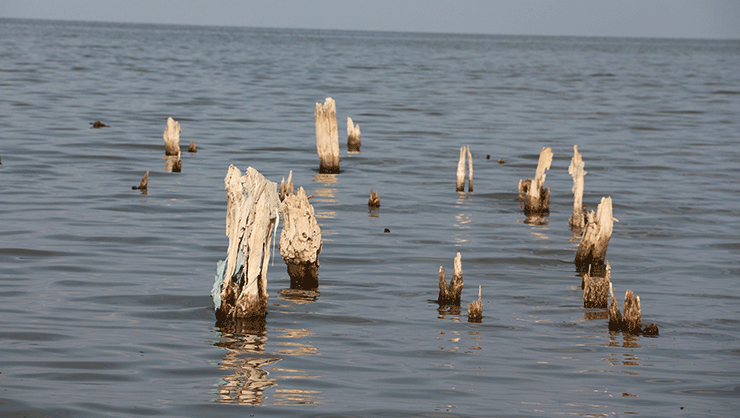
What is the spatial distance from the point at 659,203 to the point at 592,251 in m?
6.38

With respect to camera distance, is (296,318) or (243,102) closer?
(296,318)

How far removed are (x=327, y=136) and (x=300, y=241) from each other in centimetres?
1017

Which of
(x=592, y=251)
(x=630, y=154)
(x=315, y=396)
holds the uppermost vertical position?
(x=630, y=154)

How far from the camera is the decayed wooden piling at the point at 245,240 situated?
9.41 meters

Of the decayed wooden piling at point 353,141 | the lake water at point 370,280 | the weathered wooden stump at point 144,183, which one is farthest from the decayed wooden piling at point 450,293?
the decayed wooden piling at point 353,141

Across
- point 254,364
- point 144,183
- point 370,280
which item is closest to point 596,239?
point 370,280

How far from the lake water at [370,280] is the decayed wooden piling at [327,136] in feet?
2.12

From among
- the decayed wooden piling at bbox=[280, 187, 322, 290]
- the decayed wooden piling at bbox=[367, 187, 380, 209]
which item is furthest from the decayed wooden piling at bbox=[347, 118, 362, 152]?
the decayed wooden piling at bbox=[280, 187, 322, 290]

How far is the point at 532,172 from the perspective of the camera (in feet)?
76.1

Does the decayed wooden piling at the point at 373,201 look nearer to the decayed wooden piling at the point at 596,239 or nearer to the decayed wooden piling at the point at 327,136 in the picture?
the decayed wooden piling at the point at 327,136

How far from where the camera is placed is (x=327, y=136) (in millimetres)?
21016

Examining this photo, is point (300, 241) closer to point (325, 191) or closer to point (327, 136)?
point (325, 191)

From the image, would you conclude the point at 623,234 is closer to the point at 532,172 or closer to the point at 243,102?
the point at 532,172

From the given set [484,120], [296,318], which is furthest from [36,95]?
[296,318]
